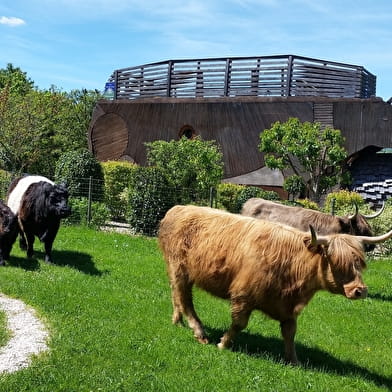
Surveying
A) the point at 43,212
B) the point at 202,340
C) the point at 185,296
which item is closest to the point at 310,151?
the point at 43,212

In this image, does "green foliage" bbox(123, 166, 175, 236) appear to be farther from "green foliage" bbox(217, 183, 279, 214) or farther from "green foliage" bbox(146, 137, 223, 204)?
"green foliage" bbox(217, 183, 279, 214)

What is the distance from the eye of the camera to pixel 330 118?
20562 mm

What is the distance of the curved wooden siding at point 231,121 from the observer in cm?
1994

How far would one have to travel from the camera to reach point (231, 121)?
22.8 metres

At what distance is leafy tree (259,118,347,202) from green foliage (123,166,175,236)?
439 cm

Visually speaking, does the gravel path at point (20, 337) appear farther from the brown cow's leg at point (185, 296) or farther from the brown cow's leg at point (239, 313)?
the brown cow's leg at point (239, 313)

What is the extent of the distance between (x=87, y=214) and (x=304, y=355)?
10607mm

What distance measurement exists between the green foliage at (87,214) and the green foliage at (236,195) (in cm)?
364

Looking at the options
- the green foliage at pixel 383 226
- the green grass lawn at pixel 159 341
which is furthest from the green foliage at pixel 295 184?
the green grass lawn at pixel 159 341

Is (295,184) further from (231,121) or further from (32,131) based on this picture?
(32,131)

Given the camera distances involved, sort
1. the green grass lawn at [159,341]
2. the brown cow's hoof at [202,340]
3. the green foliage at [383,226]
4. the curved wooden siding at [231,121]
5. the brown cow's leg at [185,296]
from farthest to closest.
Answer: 1. the curved wooden siding at [231,121]
2. the green foliage at [383,226]
3. the brown cow's leg at [185,296]
4. the brown cow's hoof at [202,340]
5. the green grass lawn at [159,341]

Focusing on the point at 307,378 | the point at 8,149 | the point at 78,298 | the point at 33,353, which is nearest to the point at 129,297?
the point at 78,298

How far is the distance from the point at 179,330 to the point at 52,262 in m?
4.61

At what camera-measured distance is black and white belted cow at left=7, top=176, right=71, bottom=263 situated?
11.0m
